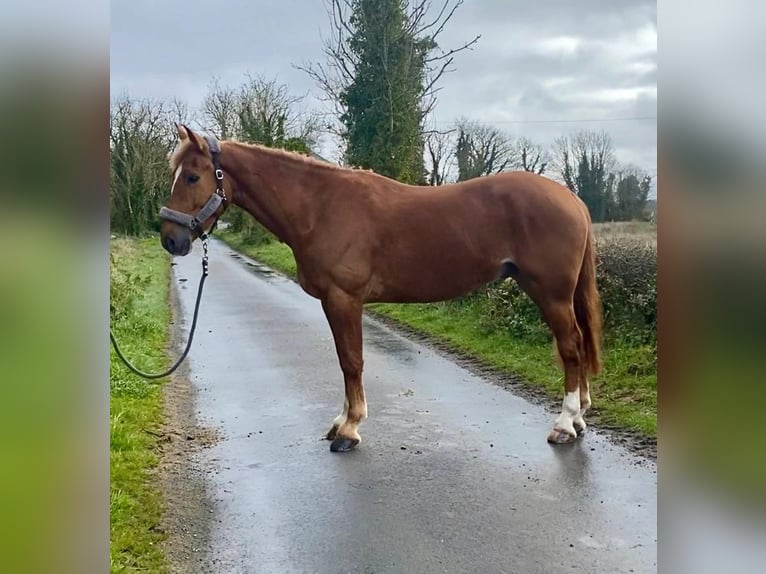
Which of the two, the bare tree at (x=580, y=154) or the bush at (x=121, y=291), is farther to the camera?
the bush at (x=121, y=291)

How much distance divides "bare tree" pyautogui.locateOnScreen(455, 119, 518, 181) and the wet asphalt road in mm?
1814

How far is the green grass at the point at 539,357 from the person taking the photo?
4.21 m

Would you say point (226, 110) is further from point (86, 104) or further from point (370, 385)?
point (86, 104)

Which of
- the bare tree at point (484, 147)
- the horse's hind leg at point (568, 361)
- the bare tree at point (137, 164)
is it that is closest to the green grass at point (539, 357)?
the horse's hind leg at point (568, 361)

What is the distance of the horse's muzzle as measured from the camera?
10.8 ft

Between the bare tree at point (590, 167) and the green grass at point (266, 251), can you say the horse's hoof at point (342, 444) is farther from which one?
Answer: the green grass at point (266, 251)

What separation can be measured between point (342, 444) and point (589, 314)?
1844 millimetres

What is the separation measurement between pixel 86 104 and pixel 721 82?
1.46 metres

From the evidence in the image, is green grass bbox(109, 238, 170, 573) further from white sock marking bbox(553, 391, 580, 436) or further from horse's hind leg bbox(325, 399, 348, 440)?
white sock marking bbox(553, 391, 580, 436)

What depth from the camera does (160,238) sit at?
3363 mm

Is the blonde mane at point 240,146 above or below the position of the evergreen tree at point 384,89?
below

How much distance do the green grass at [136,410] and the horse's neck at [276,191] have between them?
25.8 inches

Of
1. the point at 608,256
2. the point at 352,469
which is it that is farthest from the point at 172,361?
the point at 608,256

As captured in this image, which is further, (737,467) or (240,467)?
(240,467)
